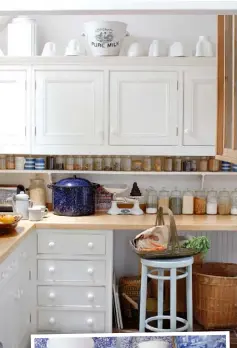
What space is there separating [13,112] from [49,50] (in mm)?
537

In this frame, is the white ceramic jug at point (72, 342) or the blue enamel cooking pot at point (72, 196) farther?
the blue enamel cooking pot at point (72, 196)

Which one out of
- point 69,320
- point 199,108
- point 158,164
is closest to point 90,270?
point 69,320

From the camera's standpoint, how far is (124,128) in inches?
159

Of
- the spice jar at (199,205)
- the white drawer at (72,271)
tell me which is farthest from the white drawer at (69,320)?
the spice jar at (199,205)

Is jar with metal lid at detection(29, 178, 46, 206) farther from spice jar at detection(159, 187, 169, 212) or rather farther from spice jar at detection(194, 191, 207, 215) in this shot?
spice jar at detection(194, 191, 207, 215)

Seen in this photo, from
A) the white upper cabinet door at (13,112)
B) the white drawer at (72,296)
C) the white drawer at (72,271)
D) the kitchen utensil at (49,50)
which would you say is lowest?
the white drawer at (72,296)

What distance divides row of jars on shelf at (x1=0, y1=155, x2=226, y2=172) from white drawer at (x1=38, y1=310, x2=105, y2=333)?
3.65 ft

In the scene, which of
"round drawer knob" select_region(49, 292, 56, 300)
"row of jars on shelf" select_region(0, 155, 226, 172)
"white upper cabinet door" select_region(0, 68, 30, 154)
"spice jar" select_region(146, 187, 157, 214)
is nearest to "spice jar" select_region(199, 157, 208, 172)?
"row of jars on shelf" select_region(0, 155, 226, 172)

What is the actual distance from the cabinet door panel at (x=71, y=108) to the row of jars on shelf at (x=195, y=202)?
2.21ft

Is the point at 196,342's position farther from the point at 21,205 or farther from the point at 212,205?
the point at 212,205

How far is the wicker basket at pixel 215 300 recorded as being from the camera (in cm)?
383

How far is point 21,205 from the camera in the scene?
386 cm

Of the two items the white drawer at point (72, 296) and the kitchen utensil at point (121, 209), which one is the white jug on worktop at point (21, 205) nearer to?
the white drawer at point (72, 296)

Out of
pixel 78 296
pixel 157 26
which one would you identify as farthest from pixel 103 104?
pixel 78 296
